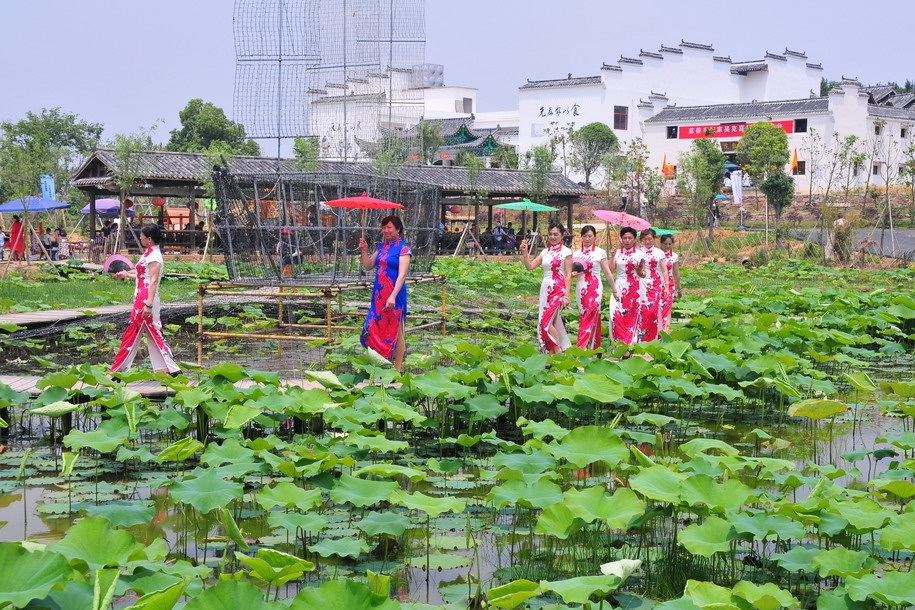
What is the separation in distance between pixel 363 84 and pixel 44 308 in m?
5.99

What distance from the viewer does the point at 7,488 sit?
13.3 ft

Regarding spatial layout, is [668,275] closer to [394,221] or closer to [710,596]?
[394,221]

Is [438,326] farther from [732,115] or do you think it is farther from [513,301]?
[732,115]

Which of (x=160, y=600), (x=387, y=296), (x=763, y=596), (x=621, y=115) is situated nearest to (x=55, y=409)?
(x=387, y=296)

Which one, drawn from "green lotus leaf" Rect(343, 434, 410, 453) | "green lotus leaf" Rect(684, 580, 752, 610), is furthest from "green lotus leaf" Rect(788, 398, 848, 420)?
"green lotus leaf" Rect(684, 580, 752, 610)

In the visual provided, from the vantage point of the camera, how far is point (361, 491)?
10.8 feet

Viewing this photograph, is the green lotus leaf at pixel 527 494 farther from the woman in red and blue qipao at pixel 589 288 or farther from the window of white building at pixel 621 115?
the window of white building at pixel 621 115

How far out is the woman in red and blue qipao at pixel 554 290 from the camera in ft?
24.1

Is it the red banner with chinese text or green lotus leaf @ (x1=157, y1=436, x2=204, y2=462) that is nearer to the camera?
green lotus leaf @ (x1=157, y1=436, x2=204, y2=462)

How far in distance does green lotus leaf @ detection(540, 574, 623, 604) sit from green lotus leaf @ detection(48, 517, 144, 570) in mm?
1037

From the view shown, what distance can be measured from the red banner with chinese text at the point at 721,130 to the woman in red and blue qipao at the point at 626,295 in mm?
30937

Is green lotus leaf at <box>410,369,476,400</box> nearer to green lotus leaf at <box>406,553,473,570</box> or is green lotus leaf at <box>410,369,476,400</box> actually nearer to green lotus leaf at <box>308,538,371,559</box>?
green lotus leaf at <box>406,553,473,570</box>

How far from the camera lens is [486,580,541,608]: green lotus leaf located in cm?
251

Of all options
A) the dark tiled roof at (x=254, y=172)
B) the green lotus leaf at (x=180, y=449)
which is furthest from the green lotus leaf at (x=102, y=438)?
the dark tiled roof at (x=254, y=172)
